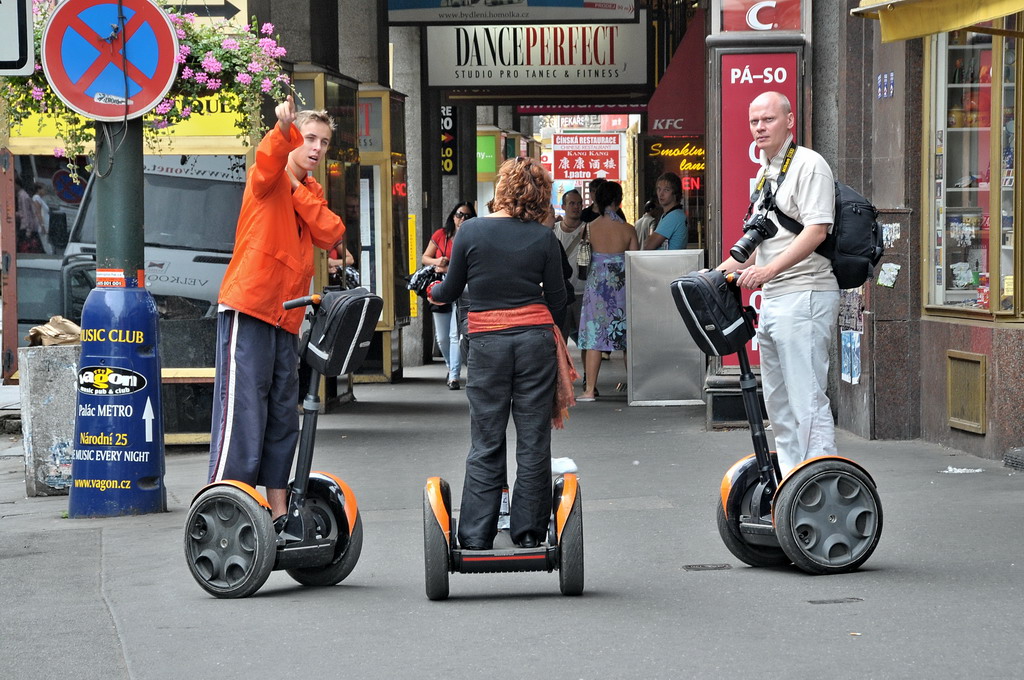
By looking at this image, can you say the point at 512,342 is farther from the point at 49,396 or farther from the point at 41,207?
the point at 41,207

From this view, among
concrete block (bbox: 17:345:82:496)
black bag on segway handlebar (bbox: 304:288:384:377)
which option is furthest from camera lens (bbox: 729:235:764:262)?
concrete block (bbox: 17:345:82:496)

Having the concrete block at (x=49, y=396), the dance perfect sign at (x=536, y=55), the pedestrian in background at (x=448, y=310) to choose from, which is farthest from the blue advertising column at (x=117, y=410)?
the dance perfect sign at (x=536, y=55)

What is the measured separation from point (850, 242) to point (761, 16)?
506cm

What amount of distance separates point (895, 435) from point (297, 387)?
5114 millimetres

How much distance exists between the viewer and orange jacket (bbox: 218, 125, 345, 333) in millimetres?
6012

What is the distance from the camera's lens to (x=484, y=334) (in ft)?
18.6

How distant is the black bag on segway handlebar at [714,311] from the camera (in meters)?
5.91

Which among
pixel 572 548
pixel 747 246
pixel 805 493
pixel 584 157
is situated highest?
pixel 584 157

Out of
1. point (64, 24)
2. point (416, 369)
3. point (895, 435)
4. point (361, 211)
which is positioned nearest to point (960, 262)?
point (895, 435)

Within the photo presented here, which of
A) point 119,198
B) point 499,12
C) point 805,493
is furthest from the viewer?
point 499,12

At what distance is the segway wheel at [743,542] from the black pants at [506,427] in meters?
0.88

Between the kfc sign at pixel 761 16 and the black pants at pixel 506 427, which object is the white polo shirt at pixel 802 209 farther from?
the kfc sign at pixel 761 16

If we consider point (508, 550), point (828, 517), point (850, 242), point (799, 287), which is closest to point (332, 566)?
point (508, 550)

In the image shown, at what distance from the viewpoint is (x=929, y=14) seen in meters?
8.55
